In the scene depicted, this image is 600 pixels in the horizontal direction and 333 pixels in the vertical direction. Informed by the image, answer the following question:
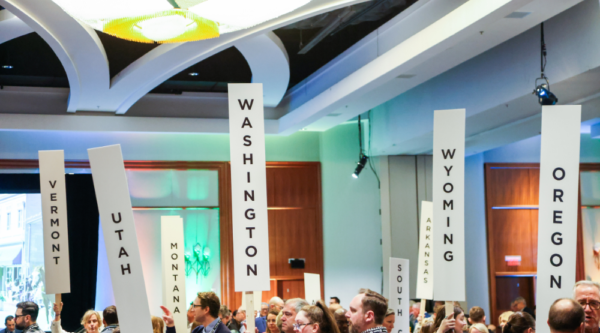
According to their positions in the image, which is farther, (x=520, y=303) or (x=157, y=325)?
(x=520, y=303)

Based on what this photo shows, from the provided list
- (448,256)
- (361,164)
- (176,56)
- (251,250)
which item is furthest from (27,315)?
(361,164)

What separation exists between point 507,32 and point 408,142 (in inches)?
177

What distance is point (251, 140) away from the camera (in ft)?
12.3

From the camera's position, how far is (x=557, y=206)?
136 inches

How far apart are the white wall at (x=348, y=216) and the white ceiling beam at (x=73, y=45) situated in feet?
15.6

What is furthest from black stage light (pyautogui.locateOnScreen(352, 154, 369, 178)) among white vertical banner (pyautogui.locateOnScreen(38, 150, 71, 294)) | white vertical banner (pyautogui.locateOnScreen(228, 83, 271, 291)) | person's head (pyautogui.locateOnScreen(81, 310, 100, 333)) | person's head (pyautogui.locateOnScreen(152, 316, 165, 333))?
white vertical banner (pyautogui.locateOnScreen(228, 83, 271, 291))

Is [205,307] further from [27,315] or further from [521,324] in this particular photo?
[521,324]

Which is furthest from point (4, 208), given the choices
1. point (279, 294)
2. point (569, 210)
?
point (569, 210)

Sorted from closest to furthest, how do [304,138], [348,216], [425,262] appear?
1. [425,262]
2. [348,216]
3. [304,138]

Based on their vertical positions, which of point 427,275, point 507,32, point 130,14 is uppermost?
point 507,32

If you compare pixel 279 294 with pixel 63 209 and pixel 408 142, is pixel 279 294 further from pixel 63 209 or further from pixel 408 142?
pixel 63 209

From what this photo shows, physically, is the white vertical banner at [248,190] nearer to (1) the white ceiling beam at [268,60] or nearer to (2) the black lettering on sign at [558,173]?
(2) the black lettering on sign at [558,173]

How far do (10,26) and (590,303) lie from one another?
22.0ft

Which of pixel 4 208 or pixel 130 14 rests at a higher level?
pixel 130 14
